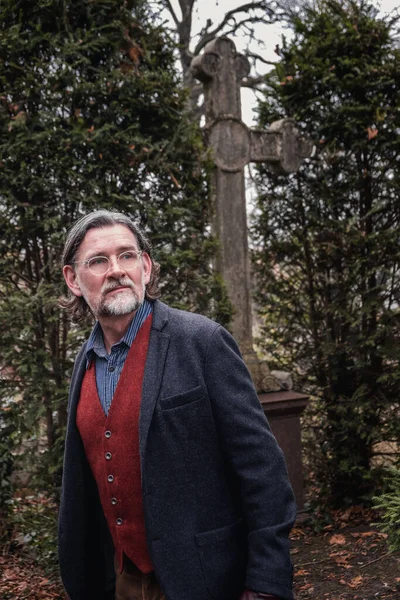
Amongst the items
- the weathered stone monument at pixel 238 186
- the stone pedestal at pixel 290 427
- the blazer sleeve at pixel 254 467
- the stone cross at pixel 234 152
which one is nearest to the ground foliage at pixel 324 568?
the stone pedestal at pixel 290 427

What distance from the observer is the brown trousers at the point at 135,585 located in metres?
2.06

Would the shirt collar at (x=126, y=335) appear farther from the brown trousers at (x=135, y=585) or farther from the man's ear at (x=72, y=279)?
the brown trousers at (x=135, y=585)

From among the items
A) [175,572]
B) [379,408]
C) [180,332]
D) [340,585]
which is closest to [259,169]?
[379,408]

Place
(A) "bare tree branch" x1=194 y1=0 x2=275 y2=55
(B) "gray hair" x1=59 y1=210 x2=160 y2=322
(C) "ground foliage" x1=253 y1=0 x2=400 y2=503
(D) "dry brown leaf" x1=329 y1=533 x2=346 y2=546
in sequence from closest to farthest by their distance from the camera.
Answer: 1. (B) "gray hair" x1=59 y1=210 x2=160 y2=322
2. (D) "dry brown leaf" x1=329 y1=533 x2=346 y2=546
3. (C) "ground foliage" x1=253 y1=0 x2=400 y2=503
4. (A) "bare tree branch" x1=194 y1=0 x2=275 y2=55

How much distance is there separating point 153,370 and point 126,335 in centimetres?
21

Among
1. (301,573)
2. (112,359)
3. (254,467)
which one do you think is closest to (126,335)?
(112,359)

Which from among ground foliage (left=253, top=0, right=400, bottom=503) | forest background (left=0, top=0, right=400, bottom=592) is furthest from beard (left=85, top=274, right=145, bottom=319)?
ground foliage (left=253, top=0, right=400, bottom=503)

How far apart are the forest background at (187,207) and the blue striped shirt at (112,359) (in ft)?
4.89

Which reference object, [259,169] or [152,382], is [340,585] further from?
[259,169]

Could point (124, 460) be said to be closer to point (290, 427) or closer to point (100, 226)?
point (100, 226)

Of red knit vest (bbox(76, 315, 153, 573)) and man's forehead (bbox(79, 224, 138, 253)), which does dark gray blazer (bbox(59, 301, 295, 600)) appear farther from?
man's forehead (bbox(79, 224, 138, 253))

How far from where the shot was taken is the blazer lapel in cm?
194

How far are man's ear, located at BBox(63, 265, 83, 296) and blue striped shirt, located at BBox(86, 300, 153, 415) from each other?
232 mm

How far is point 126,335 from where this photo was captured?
7.18 feet
